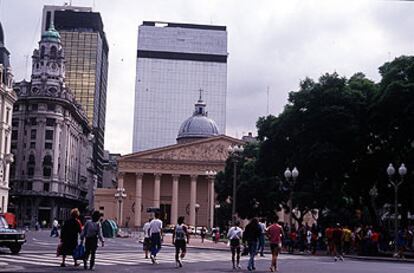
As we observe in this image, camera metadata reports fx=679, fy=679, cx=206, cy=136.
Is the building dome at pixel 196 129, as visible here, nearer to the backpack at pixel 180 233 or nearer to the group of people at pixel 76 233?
the backpack at pixel 180 233

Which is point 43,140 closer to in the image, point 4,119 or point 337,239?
point 4,119

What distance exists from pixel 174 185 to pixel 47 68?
28642 millimetres

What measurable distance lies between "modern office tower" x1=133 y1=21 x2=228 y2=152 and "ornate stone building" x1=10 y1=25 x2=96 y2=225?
1881 inches

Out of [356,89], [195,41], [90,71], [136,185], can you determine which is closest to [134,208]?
[136,185]

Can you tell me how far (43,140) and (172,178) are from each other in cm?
2301

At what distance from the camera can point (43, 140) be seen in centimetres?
10625

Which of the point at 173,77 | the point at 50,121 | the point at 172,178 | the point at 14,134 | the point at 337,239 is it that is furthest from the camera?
the point at 173,77

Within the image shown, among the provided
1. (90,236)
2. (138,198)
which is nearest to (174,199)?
(138,198)

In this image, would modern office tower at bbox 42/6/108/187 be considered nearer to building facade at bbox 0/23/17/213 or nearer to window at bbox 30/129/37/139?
window at bbox 30/129/37/139

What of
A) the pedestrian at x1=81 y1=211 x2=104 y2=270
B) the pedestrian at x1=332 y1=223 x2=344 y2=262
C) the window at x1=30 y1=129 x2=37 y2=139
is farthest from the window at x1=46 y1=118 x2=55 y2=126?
the pedestrian at x1=81 y1=211 x2=104 y2=270

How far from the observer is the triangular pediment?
376 ft

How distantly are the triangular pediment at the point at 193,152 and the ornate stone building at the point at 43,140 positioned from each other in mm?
11819

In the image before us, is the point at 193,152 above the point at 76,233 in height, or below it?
above

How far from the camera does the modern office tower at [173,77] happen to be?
161m
